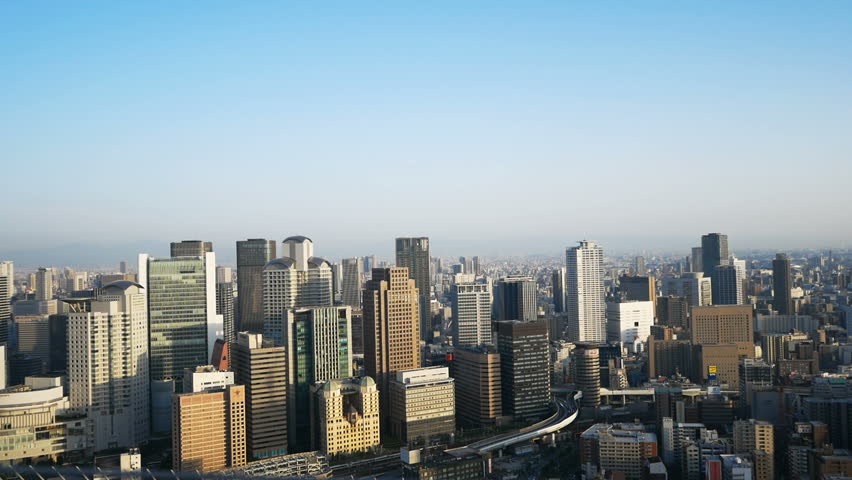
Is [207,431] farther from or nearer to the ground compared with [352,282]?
nearer to the ground

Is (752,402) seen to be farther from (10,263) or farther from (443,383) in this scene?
(10,263)

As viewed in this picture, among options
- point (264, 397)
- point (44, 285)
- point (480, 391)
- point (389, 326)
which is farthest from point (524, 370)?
point (44, 285)

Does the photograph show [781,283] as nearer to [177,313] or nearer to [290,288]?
[290,288]

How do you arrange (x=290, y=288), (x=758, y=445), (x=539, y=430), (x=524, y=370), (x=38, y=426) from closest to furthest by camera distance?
(x=758, y=445) < (x=38, y=426) < (x=539, y=430) < (x=524, y=370) < (x=290, y=288)

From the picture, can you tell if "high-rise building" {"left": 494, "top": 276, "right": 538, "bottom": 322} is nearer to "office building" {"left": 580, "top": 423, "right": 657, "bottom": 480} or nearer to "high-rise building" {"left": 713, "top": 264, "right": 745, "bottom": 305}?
"high-rise building" {"left": 713, "top": 264, "right": 745, "bottom": 305}

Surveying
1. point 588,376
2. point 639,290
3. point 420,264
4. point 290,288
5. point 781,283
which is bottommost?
point 588,376

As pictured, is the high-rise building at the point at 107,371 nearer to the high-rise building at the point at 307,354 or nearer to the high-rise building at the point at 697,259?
the high-rise building at the point at 307,354

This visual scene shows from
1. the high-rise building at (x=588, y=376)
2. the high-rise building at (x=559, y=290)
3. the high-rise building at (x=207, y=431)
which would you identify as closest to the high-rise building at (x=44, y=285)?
the high-rise building at (x=207, y=431)

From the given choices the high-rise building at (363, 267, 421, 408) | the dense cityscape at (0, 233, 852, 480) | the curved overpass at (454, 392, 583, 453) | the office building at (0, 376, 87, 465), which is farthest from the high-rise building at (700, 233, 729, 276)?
the office building at (0, 376, 87, 465)
